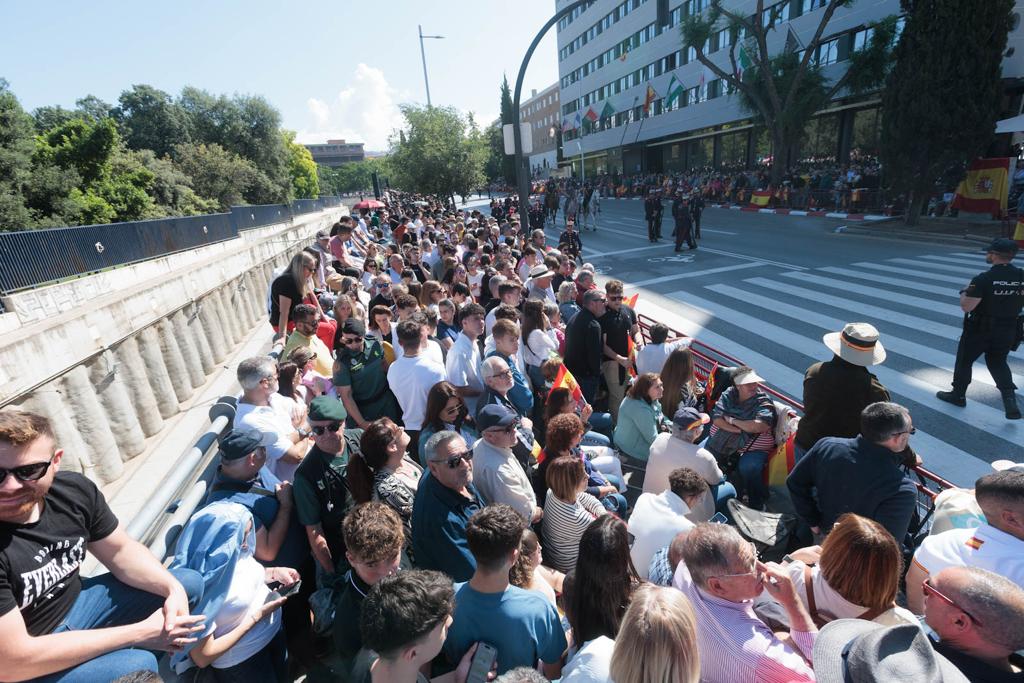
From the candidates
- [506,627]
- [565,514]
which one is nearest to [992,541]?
[565,514]

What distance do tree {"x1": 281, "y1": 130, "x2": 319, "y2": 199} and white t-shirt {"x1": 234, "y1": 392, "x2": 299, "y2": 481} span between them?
69819 millimetres

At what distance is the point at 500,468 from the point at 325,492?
3.41 feet

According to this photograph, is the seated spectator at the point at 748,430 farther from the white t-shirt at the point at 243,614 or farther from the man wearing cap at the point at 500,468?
the white t-shirt at the point at 243,614

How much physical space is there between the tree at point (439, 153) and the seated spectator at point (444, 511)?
26277 millimetres

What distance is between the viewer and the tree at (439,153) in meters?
26.8

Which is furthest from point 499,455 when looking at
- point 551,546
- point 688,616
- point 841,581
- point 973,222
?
point 973,222

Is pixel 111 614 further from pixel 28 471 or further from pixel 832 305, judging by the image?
pixel 832 305

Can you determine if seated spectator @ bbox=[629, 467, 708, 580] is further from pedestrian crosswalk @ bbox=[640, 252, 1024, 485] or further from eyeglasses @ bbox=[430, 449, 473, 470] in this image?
pedestrian crosswalk @ bbox=[640, 252, 1024, 485]

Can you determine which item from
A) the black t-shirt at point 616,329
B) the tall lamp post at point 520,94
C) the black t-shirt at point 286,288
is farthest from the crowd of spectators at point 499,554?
the tall lamp post at point 520,94

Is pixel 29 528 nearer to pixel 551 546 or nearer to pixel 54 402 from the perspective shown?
pixel 551 546

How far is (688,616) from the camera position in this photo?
176cm

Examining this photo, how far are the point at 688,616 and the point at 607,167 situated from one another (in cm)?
6071

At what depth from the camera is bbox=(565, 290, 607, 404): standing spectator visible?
5398 mm

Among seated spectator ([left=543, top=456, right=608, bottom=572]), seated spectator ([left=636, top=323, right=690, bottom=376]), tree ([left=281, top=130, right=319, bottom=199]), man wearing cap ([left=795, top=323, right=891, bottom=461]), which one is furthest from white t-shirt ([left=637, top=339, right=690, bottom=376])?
tree ([left=281, top=130, right=319, bottom=199])
